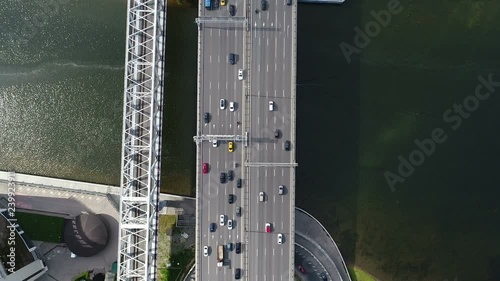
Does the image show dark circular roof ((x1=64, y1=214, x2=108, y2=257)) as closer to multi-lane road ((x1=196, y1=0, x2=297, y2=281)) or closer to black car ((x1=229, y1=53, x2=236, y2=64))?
multi-lane road ((x1=196, y1=0, x2=297, y2=281))

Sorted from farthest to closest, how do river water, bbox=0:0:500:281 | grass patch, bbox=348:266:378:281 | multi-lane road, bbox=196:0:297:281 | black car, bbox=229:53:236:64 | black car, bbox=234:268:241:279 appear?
river water, bbox=0:0:500:281
grass patch, bbox=348:266:378:281
black car, bbox=229:53:236:64
multi-lane road, bbox=196:0:297:281
black car, bbox=234:268:241:279

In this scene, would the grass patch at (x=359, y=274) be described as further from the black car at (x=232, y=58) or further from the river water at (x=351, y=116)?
the black car at (x=232, y=58)

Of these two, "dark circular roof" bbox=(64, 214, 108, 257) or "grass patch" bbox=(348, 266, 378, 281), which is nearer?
"dark circular roof" bbox=(64, 214, 108, 257)

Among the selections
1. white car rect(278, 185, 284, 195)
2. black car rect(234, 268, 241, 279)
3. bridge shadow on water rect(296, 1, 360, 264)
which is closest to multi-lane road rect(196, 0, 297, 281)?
white car rect(278, 185, 284, 195)

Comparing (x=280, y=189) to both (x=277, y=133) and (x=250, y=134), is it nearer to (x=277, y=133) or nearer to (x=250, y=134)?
(x=277, y=133)

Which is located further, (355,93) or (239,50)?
(355,93)

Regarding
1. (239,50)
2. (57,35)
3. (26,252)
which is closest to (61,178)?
(26,252)

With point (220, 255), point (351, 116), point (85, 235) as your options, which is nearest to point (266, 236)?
point (220, 255)

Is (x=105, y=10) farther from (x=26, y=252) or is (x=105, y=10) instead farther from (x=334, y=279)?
(x=334, y=279)
